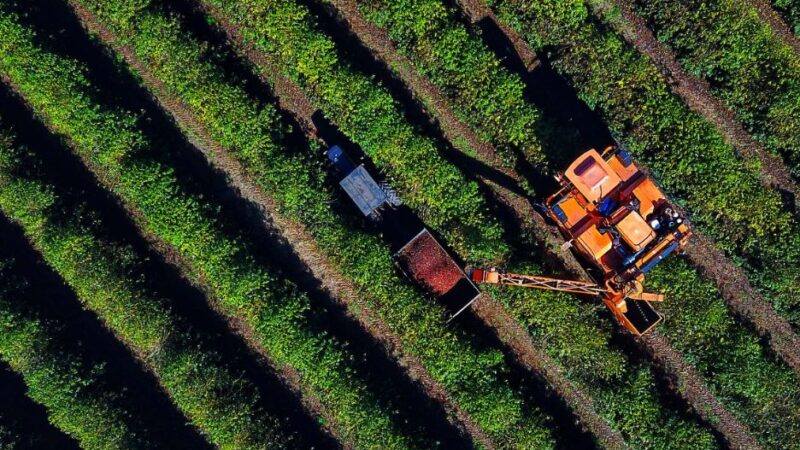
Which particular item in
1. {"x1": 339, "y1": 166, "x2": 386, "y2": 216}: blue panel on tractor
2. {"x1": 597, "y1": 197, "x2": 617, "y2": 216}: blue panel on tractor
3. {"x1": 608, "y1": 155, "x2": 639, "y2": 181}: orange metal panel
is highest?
{"x1": 339, "y1": 166, "x2": 386, "y2": 216}: blue panel on tractor

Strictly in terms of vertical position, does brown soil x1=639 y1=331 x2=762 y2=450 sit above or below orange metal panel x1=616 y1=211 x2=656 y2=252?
below

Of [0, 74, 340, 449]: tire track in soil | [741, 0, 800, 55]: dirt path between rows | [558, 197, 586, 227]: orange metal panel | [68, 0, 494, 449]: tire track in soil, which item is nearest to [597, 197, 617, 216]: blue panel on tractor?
[558, 197, 586, 227]: orange metal panel

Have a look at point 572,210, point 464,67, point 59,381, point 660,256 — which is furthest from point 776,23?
point 59,381

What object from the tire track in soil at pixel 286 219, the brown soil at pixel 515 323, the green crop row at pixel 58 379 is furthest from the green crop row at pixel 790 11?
the green crop row at pixel 58 379

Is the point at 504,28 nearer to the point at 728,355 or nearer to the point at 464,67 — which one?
the point at 464,67

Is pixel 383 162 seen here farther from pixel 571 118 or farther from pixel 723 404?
pixel 723 404

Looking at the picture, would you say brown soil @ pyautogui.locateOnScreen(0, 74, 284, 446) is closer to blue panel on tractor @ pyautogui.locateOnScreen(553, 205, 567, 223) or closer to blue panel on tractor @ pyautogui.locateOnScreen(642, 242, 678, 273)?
blue panel on tractor @ pyautogui.locateOnScreen(553, 205, 567, 223)
